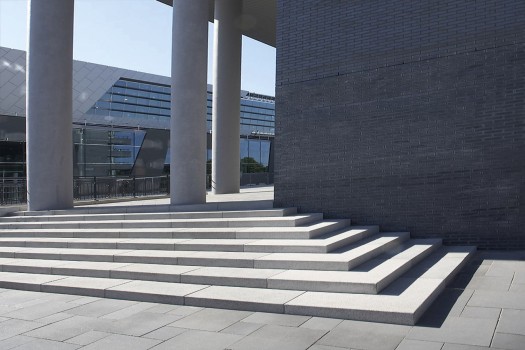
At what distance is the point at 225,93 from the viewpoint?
763 inches

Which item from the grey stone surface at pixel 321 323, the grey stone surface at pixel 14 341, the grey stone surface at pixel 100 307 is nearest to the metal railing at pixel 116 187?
the grey stone surface at pixel 100 307

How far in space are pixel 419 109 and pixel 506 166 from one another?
86.0 inches

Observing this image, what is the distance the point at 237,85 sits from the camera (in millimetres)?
19672

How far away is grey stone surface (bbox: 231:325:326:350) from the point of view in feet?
17.2

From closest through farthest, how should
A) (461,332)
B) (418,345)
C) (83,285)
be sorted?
(418,345)
(461,332)
(83,285)

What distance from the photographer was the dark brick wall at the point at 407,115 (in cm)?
1019

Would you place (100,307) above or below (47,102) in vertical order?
below

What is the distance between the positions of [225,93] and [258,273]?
12.5 m

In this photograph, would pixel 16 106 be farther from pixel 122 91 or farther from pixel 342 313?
pixel 342 313

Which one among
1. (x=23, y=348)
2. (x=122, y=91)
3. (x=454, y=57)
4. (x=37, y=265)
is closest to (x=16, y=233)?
(x=37, y=265)

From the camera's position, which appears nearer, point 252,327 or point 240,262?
point 252,327

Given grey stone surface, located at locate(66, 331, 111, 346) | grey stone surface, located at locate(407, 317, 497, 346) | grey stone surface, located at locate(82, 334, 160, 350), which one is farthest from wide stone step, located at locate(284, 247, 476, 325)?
grey stone surface, located at locate(66, 331, 111, 346)

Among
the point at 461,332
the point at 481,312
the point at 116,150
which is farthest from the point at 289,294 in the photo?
the point at 116,150

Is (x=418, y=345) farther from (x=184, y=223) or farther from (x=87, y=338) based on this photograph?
(x=184, y=223)
